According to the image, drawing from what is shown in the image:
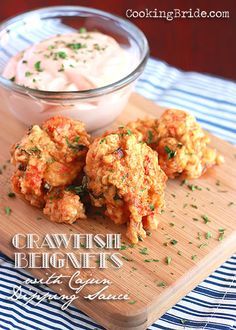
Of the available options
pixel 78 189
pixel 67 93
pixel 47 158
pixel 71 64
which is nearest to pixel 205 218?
pixel 78 189

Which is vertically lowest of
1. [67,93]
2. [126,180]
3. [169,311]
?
[169,311]

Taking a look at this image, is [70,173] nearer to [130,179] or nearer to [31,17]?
[130,179]

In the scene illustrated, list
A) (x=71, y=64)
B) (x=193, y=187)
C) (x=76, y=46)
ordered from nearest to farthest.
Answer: (x=193, y=187), (x=71, y=64), (x=76, y=46)

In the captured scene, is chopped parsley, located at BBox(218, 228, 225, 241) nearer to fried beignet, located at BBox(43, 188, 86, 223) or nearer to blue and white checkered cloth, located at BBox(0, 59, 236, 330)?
blue and white checkered cloth, located at BBox(0, 59, 236, 330)

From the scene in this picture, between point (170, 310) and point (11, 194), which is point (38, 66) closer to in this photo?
point (11, 194)

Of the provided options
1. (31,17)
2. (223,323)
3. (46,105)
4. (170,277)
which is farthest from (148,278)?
(31,17)

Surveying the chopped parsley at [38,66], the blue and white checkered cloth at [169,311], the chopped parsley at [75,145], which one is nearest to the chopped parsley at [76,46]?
the chopped parsley at [38,66]
